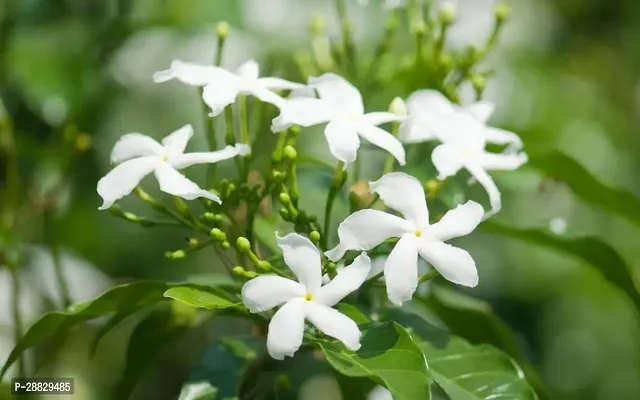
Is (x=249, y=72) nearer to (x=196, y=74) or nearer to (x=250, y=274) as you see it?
(x=196, y=74)

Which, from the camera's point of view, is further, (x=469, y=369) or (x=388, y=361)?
(x=469, y=369)

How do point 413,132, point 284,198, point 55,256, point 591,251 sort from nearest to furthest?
point 284,198, point 413,132, point 591,251, point 55,256

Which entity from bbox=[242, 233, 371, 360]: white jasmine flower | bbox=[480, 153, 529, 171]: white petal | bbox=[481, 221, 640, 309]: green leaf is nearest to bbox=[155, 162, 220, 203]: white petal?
bbox=[242, 233, 371, 360]: white jasmine flower

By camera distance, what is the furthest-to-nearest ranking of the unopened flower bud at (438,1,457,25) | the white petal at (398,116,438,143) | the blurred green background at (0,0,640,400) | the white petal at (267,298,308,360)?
the blurred green background at (0,0,640,400) → the unopened flower bud at (438,1,457,25) → the white petal at (398,116,438,143) → the white petal at (267,298,308,360)

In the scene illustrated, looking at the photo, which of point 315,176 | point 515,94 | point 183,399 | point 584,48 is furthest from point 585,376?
point 183,399

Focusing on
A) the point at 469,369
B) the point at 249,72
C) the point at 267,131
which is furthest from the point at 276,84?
the point at 267,131

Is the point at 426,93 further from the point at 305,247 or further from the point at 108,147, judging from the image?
the point at 108,147

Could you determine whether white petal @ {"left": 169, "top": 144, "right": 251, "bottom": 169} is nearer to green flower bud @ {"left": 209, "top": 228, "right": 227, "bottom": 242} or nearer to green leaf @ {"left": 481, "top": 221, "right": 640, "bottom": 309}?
green flower bud @ {"left": 209, "top": 228, "right": 227, "bottom": 242}
